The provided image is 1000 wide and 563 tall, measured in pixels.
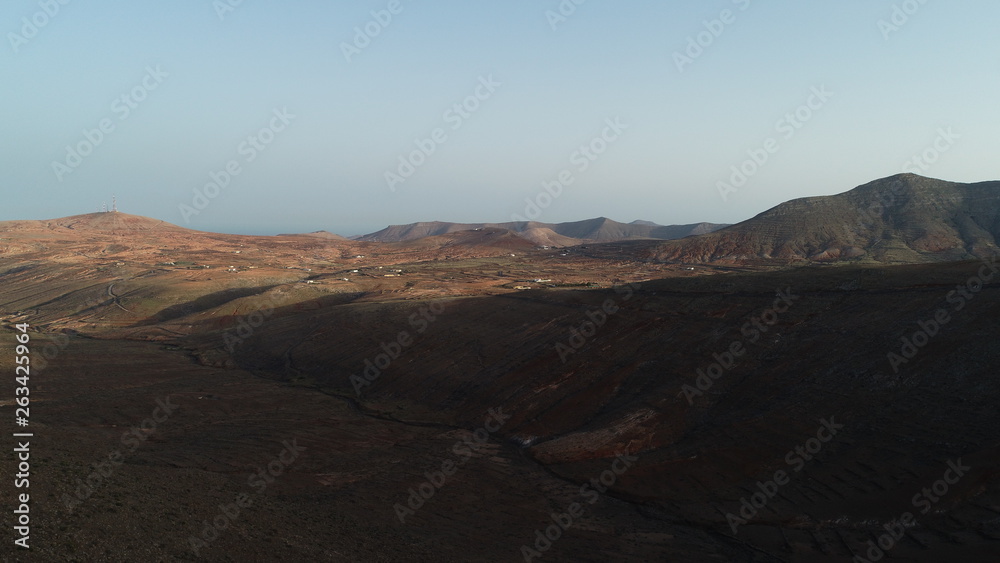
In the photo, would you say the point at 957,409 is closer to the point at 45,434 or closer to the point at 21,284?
the point at 45,434

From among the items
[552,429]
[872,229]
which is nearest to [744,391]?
[552,429]

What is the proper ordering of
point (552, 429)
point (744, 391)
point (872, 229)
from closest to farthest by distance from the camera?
1. point (744, 391)
2. point (552, 429)
3. point (872, 229)

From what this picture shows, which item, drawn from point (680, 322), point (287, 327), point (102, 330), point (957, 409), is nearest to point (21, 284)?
point (102, 330)

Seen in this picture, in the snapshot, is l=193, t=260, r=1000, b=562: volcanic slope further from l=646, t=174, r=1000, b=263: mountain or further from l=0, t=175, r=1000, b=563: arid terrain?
l=646, t=174, r=1000, b=263: mountain

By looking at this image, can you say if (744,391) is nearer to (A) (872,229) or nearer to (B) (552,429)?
(B) (552,429)

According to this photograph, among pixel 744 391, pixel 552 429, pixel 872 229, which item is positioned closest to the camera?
pixel 744 391
